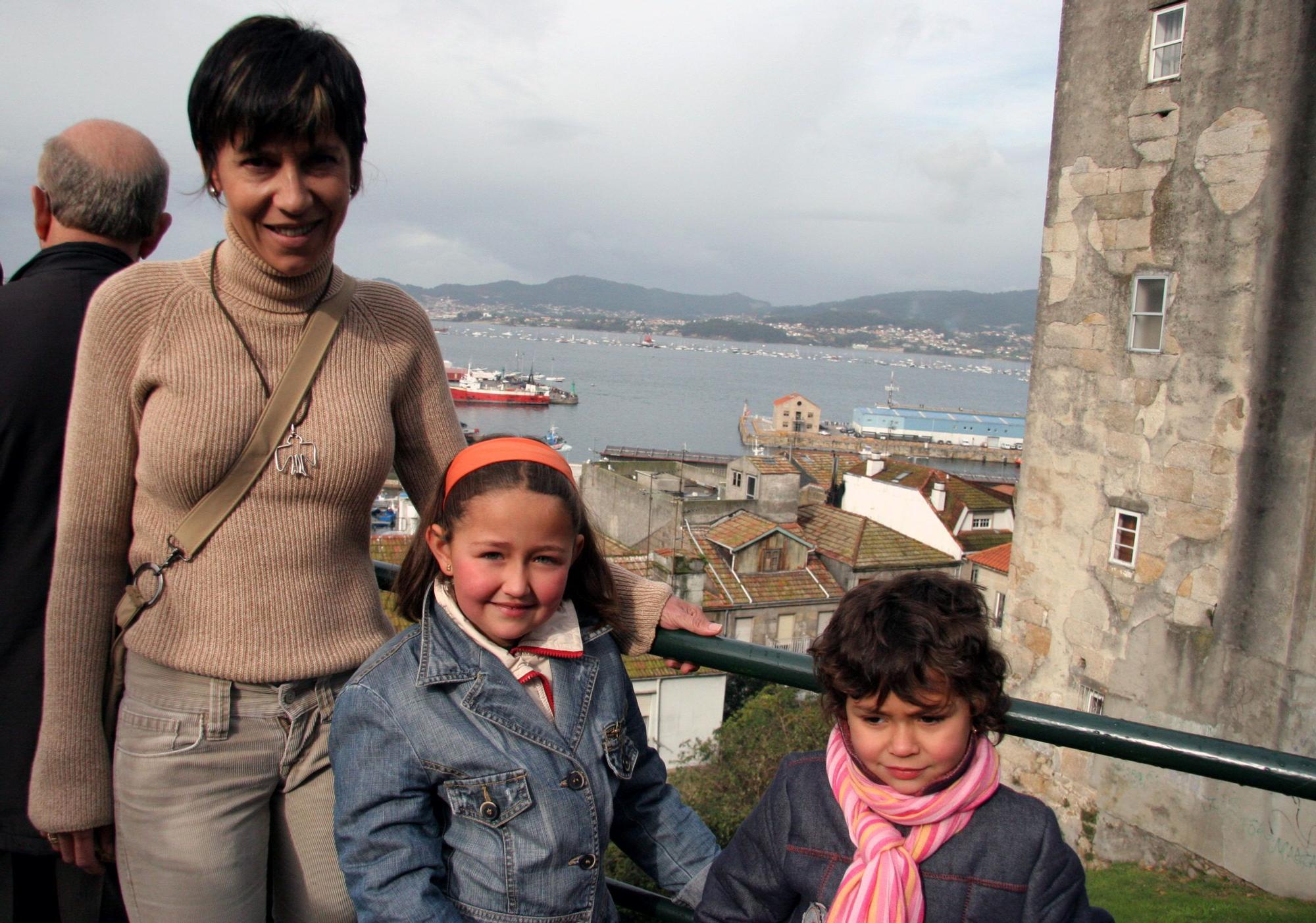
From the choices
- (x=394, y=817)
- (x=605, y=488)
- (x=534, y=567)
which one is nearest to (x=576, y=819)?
(x=394, y=817)

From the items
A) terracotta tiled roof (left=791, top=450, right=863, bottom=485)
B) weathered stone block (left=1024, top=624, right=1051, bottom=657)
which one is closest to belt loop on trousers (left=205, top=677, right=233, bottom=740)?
weathered stone block (left=1024, top=624, right=1051, bottom=657)

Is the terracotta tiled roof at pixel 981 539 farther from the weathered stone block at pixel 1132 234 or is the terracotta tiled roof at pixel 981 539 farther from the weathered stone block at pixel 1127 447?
the weathered stone block at pixel 1132 234

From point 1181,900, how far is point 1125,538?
9.60 feet

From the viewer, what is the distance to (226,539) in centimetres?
182

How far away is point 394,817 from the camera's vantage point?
1.66m

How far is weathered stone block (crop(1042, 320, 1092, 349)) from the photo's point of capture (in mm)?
9070

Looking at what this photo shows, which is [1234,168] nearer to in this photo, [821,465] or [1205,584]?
[1205,584]

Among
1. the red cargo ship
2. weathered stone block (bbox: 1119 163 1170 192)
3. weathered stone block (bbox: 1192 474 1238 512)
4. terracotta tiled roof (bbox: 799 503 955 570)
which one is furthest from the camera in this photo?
the red cargo ship

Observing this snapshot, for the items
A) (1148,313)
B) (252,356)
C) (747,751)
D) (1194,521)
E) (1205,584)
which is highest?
(1148,313)

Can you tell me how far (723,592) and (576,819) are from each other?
801 inches

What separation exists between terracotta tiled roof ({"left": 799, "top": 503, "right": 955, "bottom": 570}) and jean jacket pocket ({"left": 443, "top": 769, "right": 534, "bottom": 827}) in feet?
79.2

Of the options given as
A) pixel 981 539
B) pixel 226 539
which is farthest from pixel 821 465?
pixel 226 539

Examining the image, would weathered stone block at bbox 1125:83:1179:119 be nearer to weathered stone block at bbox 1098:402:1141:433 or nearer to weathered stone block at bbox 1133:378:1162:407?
weathered stone block at bbox 1133:378:1162:407

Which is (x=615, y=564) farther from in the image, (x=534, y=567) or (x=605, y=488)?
(x=605, y=488)
